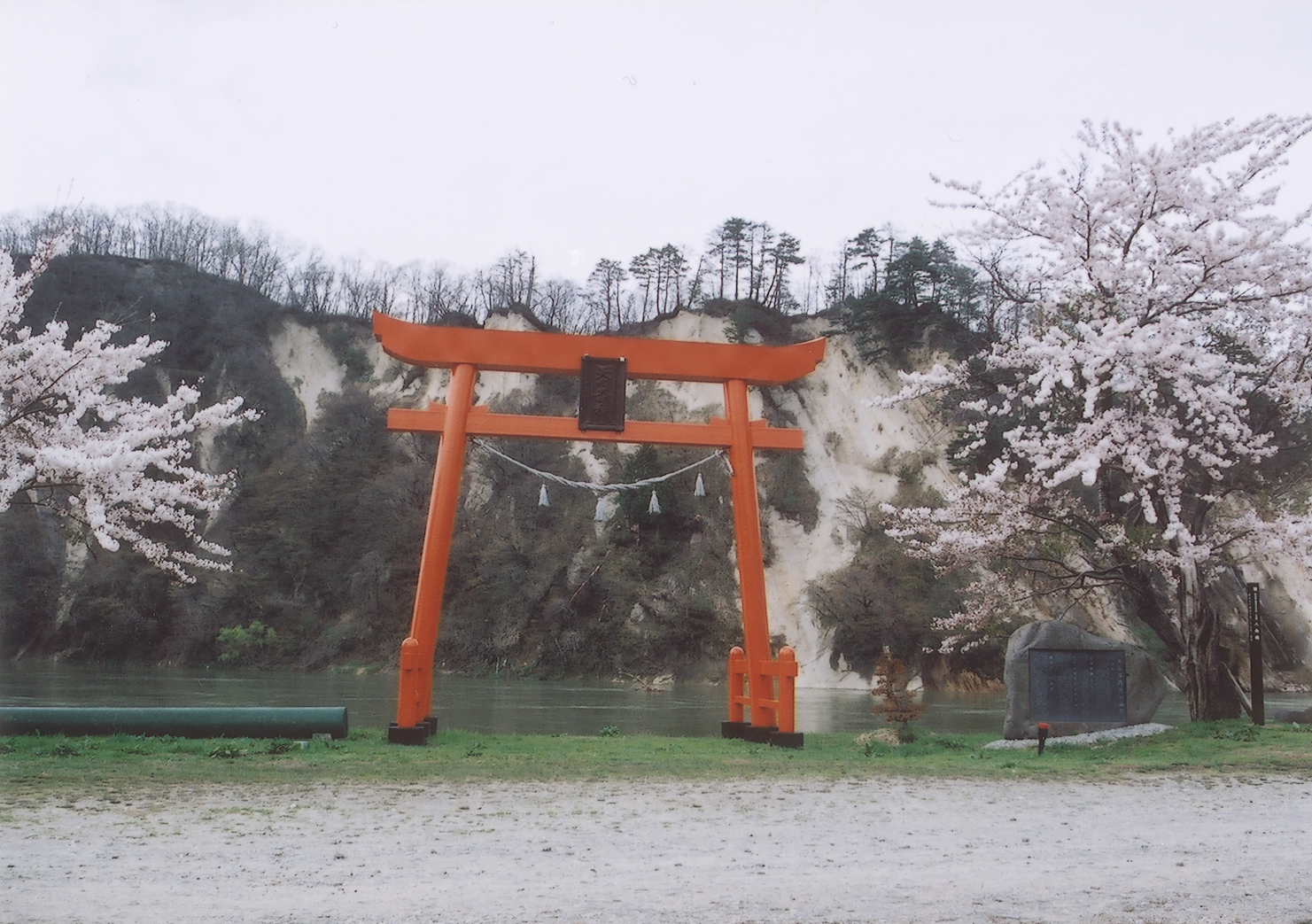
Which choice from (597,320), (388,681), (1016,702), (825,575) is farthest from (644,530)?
(1016,702)

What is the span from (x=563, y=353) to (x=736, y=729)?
4557 millimetres

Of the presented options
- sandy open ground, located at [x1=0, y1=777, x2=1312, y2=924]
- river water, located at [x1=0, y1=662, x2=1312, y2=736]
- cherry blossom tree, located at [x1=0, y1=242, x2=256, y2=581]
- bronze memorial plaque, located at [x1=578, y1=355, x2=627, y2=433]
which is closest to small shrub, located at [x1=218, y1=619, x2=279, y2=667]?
river water, located at [x1=0, y1=662, x2=1312, y2=736]

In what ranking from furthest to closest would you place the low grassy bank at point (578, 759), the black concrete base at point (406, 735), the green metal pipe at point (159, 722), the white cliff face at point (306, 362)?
the white cliff face at point (306, 362), the black concrete base at point (406, 735), the green metal pipe at point (159, 722), the low grassy bank at point (578, 759)

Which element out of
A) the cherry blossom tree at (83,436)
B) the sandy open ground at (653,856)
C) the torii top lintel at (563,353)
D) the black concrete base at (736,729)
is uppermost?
the torii top lintel at (563,353)

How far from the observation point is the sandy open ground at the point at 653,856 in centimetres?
383

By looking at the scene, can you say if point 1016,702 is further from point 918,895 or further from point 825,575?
point 825,575

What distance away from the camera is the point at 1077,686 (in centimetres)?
1184

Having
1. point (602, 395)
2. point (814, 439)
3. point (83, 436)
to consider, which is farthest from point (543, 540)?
point (83, 436)

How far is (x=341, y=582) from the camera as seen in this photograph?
42.2 metres

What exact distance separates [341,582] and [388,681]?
40.5 feet

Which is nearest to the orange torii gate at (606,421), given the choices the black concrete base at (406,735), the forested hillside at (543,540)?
the black concrete base at (406,735)

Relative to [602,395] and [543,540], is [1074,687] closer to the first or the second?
[602,395]

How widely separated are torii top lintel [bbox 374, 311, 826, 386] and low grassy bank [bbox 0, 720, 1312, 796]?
4.04 meters

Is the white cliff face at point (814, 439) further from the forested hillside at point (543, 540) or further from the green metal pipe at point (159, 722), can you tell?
the green metal pipe at point (159, 722)
